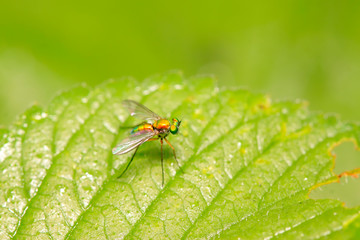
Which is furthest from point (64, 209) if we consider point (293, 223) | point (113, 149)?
point (293, 223)

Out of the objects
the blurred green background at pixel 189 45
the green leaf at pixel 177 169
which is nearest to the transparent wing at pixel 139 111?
the green leaf at pixel 177 169

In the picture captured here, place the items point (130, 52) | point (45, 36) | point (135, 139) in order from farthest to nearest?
point (130, 52) < point (45, 36) < point (135, 139)

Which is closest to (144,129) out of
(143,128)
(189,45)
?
(143,128)

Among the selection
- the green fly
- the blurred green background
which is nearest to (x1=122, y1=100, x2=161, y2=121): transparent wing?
the green fly

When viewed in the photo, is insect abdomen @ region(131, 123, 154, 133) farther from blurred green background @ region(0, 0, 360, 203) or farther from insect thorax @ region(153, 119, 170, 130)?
blurred green background @ region(0, 0, 360, 203)

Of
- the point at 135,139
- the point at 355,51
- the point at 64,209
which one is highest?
the point at 355,51

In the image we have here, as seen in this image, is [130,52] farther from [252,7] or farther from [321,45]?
→ [321,45]

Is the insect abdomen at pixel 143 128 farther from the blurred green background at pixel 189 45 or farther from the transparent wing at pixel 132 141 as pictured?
the blurred green background at pixel 189 45
